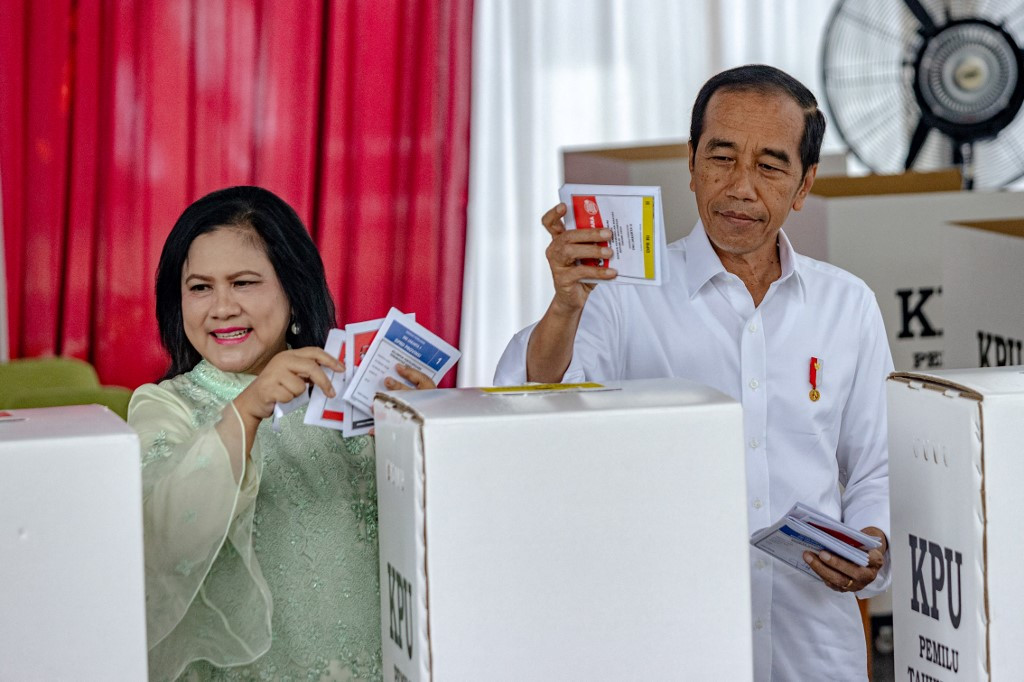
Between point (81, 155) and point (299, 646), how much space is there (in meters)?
3.11

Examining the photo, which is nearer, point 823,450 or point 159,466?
point 159,466

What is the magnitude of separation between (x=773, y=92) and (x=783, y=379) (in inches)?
15.4

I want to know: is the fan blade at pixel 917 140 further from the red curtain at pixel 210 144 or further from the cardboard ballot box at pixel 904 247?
the red curtain at pixel 210 144

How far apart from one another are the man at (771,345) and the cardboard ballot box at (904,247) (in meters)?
0.92

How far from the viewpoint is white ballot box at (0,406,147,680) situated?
0.83 m

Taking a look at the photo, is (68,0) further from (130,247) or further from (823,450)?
(823,450)

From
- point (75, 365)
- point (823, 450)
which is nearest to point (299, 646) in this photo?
point (823, 450)

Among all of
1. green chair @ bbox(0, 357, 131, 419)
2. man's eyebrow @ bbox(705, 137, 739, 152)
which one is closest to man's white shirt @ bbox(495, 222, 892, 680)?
man's eyebrow @ bbox(705, 137, 739, 152)

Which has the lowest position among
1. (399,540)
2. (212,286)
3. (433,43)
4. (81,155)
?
(399,540)

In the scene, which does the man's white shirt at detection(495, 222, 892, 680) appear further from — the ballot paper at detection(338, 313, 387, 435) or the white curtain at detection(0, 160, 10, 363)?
the white curtain at detection(0, 160, 10, 363)

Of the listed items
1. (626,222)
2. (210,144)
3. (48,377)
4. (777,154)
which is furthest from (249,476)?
(210,144)

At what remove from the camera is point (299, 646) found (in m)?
1.27

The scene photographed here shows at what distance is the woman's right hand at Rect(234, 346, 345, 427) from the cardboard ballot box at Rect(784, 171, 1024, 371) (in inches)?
67.2

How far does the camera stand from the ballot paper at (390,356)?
3.73 feet
